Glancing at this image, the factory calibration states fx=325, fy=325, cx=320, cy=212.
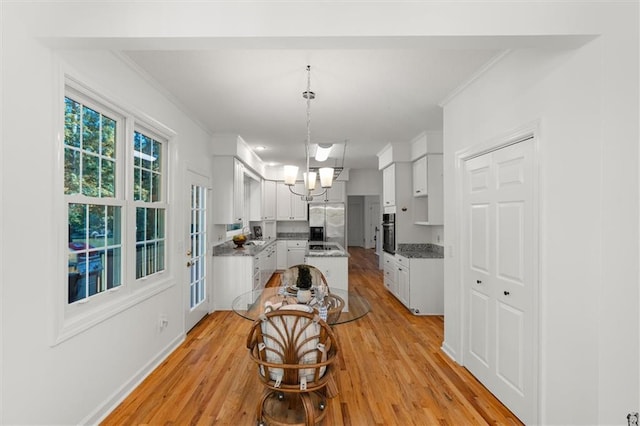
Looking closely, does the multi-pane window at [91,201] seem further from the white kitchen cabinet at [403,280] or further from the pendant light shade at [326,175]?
the white kitchen cabinet at [403,280]

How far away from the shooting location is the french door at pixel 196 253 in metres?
3.95

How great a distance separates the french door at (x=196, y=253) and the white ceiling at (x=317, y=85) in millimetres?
896

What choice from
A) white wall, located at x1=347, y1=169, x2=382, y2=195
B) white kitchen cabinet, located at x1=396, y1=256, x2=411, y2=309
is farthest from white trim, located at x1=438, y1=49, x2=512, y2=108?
white wall, located at x1=347, y1=169, x2=382, y2=195

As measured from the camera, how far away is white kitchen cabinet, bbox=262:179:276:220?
782 cm

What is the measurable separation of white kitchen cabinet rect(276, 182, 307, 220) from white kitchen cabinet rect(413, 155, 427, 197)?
3.44m

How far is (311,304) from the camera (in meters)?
2.52

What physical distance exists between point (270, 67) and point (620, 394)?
3.04 m

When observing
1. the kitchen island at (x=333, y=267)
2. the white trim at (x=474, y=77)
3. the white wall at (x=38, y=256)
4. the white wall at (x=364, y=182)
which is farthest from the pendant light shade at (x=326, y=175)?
the white wall at (x=364, y=182)

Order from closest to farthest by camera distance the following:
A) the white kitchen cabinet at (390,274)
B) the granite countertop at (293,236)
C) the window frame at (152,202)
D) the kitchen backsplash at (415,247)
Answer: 1. the window frame at (152,202)
2. the kitchen backsplash at (415,247)
3. the white kitchen cabinet at (390,274)
4. the granite countertop at (293,236)

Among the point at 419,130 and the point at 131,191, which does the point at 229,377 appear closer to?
the point at 131,191

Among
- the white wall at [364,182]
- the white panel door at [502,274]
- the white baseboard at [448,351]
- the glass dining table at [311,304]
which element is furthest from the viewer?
the white wall at [364,182]

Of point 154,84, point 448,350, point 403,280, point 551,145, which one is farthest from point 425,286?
point 154,84

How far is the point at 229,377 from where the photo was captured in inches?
112

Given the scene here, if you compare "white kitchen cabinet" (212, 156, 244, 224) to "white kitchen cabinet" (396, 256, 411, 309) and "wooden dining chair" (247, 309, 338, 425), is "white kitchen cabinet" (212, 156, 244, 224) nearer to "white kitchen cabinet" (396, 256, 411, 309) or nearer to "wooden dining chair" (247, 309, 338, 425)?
"white kitchen cabinet" (396, 256, 411, 309)
